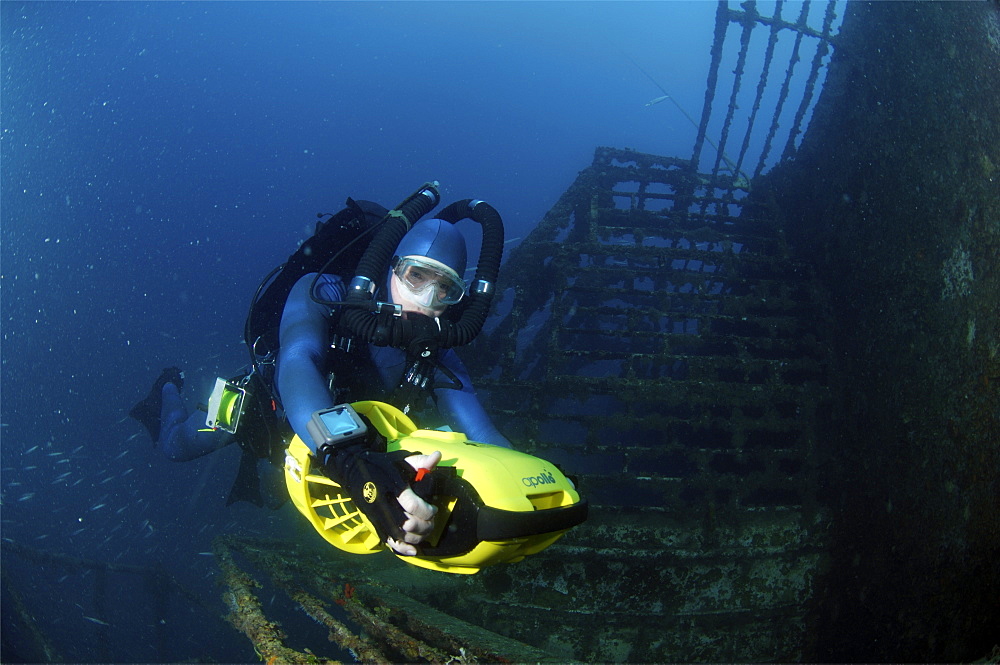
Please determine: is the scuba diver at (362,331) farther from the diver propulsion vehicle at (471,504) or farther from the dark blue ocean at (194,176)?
the dark blue ocean at (194,176)

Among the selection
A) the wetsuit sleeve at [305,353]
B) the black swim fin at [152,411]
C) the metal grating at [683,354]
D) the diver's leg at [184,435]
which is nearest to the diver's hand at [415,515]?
the wetsuit sleeve at [305,353]

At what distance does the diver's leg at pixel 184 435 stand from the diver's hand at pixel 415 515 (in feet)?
11.6

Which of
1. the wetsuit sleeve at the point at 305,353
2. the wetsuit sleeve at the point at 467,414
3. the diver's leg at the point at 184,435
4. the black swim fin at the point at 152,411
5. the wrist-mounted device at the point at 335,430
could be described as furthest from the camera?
the black swim fin at the point at 152,411

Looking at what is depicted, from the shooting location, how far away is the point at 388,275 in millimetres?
3293

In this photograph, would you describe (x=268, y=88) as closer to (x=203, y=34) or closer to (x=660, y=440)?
(x=203, y=34)

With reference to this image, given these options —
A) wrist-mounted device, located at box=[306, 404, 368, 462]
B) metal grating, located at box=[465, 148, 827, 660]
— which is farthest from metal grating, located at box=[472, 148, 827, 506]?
wrist-mounted device, located at box=[306, 404, 368, 462]

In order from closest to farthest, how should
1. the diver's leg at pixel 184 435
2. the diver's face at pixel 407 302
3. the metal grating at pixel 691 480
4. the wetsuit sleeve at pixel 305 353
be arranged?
the wetsuit sleeve at pixel 305 353 < the diver's face at pixel 407 302 < the metal grating at pixel 691 480 < the diver's leg at pixel 184 435

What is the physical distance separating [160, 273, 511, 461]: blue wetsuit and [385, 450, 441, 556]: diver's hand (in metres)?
0.74

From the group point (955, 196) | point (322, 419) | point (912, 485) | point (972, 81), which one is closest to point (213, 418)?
point (322, 419)

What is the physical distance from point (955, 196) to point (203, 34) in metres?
160

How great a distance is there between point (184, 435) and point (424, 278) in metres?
3.91

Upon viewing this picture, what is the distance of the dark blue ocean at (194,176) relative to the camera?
50.1 feet

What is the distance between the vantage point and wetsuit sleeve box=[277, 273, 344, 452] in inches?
98.8

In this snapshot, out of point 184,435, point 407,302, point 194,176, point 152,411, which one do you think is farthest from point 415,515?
point 194,176
